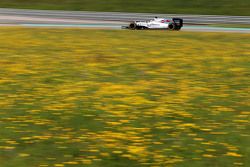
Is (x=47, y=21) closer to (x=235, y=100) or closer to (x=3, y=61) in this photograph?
(x=3, y=61)

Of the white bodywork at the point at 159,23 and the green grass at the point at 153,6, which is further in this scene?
the green grass at the point at 153,6

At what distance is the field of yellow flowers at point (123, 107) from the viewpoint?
19.9 feet

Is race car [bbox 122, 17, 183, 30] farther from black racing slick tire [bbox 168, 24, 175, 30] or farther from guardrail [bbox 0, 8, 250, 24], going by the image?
guardrail [bbox 0, 8, 250, 24]

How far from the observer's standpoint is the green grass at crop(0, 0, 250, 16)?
34875 millimetres

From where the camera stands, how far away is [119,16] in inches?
1307

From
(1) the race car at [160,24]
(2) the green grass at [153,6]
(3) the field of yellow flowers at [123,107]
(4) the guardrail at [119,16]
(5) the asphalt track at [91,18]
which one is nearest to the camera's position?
(3) the field of yellow flowers at [123,107]

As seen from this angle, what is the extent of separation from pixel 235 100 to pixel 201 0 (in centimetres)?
2959

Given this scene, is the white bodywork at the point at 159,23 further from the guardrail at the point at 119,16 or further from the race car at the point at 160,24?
the guardrail at the point at 119,16

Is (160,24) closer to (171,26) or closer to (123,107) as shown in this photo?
(171,26)

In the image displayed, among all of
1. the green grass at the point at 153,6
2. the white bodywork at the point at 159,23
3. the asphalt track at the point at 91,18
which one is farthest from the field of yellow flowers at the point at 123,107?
the green grass at the point at 153,6

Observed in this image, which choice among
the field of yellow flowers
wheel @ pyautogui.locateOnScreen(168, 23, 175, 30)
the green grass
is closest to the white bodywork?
wheel @ pyautogui.locateOnScreen(168, 23, 175, 30)

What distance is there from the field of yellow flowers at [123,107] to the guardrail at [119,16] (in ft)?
61.2

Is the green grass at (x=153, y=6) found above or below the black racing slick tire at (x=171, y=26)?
above

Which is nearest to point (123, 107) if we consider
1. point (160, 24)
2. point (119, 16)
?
point (160, 24)
